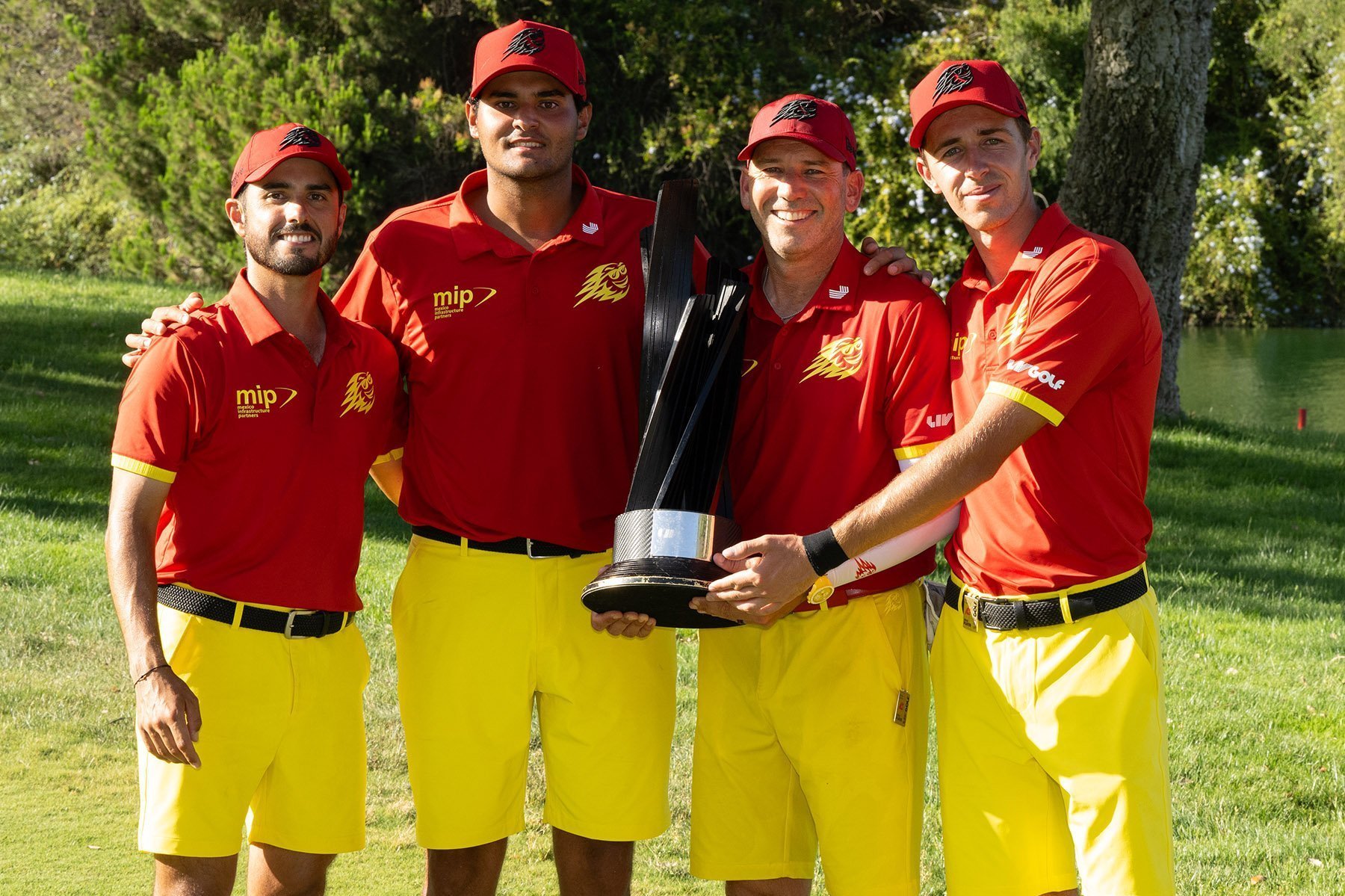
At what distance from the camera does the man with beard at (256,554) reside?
375 cm

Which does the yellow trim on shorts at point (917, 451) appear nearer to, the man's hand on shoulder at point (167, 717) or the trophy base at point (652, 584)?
the trophy base at point (652, 584)

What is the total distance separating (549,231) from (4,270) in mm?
16730

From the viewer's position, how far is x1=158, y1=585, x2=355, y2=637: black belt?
386 cm

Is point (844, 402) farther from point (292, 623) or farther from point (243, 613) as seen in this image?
point (243, 613)

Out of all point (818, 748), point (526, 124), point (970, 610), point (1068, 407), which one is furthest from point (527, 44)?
point (818, 748)

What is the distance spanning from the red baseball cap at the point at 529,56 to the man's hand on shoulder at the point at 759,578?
4.94 ft

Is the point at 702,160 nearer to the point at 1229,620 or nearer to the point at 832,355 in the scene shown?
the point at 1229,620

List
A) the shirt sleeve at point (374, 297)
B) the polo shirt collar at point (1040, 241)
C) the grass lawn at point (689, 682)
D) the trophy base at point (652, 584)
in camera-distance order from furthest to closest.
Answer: the grass lawn at point (689, 682)
the shirt sleeve at point (374, 297)
the polo shirt collar at point (1040, 241)
the trophy base at point (652, 584)

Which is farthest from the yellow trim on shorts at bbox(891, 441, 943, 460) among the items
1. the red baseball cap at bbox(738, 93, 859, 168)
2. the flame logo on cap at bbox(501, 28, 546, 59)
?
the flame logo on cap at bbox(501, 28, 546, 59)

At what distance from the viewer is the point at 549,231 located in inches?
172

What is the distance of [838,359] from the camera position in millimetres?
3975

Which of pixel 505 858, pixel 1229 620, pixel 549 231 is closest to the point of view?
pixel 549 231

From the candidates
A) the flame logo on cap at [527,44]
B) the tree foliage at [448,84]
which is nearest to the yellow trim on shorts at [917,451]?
the flame logo on cap at [527,44]

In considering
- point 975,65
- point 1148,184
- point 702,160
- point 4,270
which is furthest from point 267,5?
point 975,65
